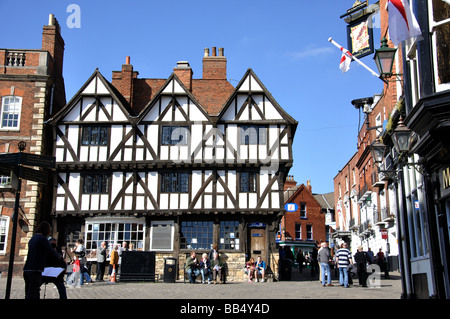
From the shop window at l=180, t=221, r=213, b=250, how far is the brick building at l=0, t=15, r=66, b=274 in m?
7.81

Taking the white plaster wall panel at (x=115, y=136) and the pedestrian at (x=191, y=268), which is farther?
the white plaster wall panel at (x=115, y=136)

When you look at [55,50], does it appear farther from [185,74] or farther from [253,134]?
[253,134]

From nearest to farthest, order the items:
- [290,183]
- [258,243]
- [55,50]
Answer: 1. [258,243]
2. [55,50]
3. [290,183]

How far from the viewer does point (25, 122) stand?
88.1ft

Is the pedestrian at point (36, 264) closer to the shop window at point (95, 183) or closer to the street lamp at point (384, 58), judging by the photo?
the street lamp at point (384, 58)

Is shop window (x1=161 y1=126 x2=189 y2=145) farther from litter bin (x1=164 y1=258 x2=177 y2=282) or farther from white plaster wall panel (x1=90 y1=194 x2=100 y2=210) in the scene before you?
litter bin (x1=164 y1=258 x2=177 y2=282)

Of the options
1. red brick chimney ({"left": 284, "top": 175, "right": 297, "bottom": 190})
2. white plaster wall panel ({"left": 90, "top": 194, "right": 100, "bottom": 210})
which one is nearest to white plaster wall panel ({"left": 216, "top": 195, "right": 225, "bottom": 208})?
white plaster wall panel ({"left": 90, "top": 194, "right": 100, "bottom": 210})

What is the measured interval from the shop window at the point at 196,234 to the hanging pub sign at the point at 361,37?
38.8 ft

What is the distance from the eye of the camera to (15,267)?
83.1 feet

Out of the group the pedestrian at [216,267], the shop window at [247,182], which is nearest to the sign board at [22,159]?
the pedestrian at [216,267]

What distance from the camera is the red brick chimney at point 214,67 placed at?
1256 inches

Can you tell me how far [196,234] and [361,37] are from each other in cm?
1305

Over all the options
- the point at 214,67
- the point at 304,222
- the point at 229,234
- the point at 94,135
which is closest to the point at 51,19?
the point at 94,135
